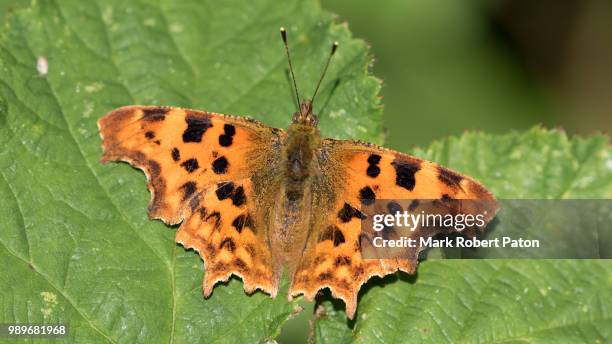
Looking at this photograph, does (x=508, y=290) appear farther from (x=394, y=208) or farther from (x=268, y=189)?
(x=268, y=189)

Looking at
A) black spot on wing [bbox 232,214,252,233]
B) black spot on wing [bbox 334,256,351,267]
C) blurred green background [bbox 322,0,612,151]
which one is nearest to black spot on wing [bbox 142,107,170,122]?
black spot on wing [bbox 232,214,252,233]

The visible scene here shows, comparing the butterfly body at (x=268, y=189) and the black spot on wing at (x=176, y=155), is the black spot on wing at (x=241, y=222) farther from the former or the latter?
the black spot on wing at (x=176, y=155)

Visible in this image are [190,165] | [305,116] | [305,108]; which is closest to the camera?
[190,165]

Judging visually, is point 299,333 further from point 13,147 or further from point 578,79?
point 578,79

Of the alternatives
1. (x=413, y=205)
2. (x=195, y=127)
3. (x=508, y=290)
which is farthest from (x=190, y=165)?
(x=508, y=290)

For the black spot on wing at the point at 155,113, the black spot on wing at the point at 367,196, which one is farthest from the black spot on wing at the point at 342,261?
the black spot on wing at the point at 155,113

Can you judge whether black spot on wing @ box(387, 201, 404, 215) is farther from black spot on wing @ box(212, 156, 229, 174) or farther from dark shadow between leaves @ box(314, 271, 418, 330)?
black spot on wing @ box(212, 156, 229, 174)

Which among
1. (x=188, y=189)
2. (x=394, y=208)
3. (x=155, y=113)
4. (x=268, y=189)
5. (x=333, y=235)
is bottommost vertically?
(x=333, y=235)
